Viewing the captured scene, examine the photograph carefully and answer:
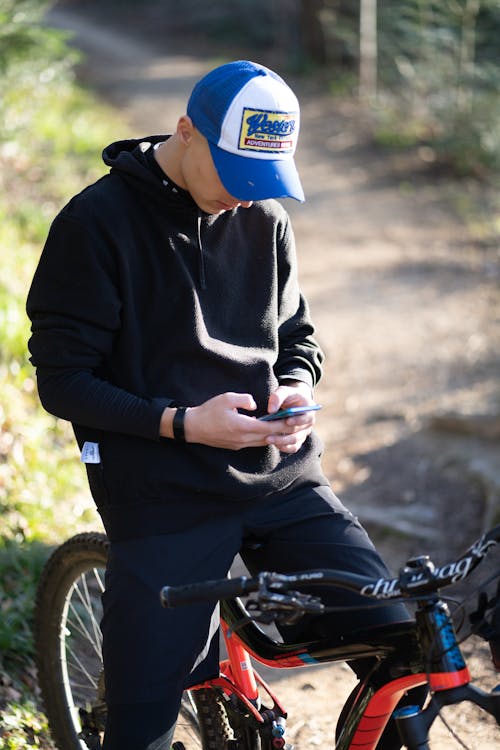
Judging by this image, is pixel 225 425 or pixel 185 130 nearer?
pixel 225 425

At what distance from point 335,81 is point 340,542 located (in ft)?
46.1

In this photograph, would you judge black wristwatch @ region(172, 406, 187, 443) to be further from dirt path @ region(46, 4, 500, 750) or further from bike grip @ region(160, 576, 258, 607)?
dirt path @ region(46, 4, 500, 750)

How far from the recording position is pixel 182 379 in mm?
2557

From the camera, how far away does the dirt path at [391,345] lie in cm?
521

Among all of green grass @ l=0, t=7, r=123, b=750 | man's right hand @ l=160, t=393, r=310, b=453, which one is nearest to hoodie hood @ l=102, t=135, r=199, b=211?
man's right hand @ l=160, t=393, r=310, b=453

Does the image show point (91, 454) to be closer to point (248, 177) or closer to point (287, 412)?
point (287, 412)

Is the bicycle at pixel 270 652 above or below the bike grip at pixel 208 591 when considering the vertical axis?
below

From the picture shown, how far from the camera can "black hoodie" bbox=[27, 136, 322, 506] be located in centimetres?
244

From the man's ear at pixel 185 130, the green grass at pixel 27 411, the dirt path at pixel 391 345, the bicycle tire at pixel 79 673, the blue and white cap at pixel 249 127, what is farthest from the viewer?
the dirt path at pixel 391 345

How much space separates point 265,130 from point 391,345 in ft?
18.0

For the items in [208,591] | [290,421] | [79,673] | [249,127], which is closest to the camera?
[208,591]

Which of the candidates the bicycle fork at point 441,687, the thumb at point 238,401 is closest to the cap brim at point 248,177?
the thumb at point 238,401

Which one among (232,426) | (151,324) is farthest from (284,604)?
(151,324)

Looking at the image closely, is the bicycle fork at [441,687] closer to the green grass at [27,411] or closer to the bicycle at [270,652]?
the bicycle at [270,652]
